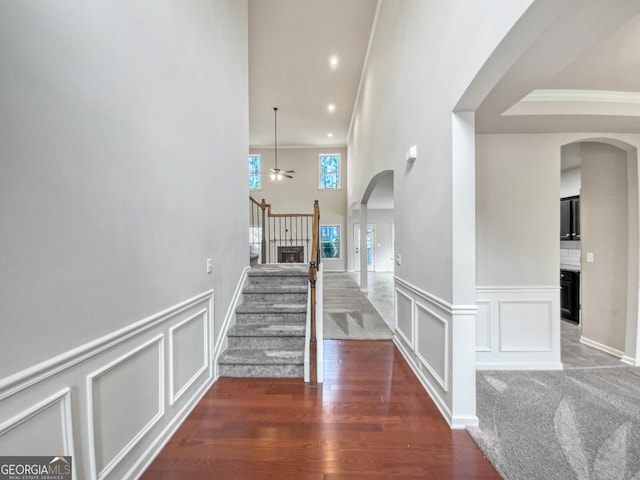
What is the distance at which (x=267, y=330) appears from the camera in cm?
279

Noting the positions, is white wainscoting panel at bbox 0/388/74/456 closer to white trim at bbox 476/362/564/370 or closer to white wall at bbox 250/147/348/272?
white trim at bbox 476/362/564/370

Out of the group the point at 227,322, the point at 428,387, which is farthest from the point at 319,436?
the point at 227,322

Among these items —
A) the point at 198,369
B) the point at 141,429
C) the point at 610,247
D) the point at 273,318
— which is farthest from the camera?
the point at 610,247

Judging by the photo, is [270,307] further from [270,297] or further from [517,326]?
[517,326]

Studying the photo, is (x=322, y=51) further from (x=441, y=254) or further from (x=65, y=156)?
(x=65, y=156)

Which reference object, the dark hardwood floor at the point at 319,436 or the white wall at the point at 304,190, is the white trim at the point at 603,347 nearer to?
the dark hardwood floor at the point at 319,436

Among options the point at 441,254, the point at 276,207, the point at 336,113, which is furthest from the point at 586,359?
the point at 276,207

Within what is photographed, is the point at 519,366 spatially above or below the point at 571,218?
below

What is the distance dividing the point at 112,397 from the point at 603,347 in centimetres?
502

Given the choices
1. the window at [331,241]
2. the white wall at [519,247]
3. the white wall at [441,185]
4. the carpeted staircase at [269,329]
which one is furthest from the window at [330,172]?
the white wall at [519,247]

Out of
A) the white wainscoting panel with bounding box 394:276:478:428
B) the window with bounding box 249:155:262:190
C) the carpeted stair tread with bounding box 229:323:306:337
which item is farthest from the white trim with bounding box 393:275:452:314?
the window with bounding box 249:155:262:190

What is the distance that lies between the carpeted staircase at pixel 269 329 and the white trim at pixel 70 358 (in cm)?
117

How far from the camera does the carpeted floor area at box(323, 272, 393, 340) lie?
3588 mm

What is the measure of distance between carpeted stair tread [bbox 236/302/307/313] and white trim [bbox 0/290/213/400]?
133 centimetres
